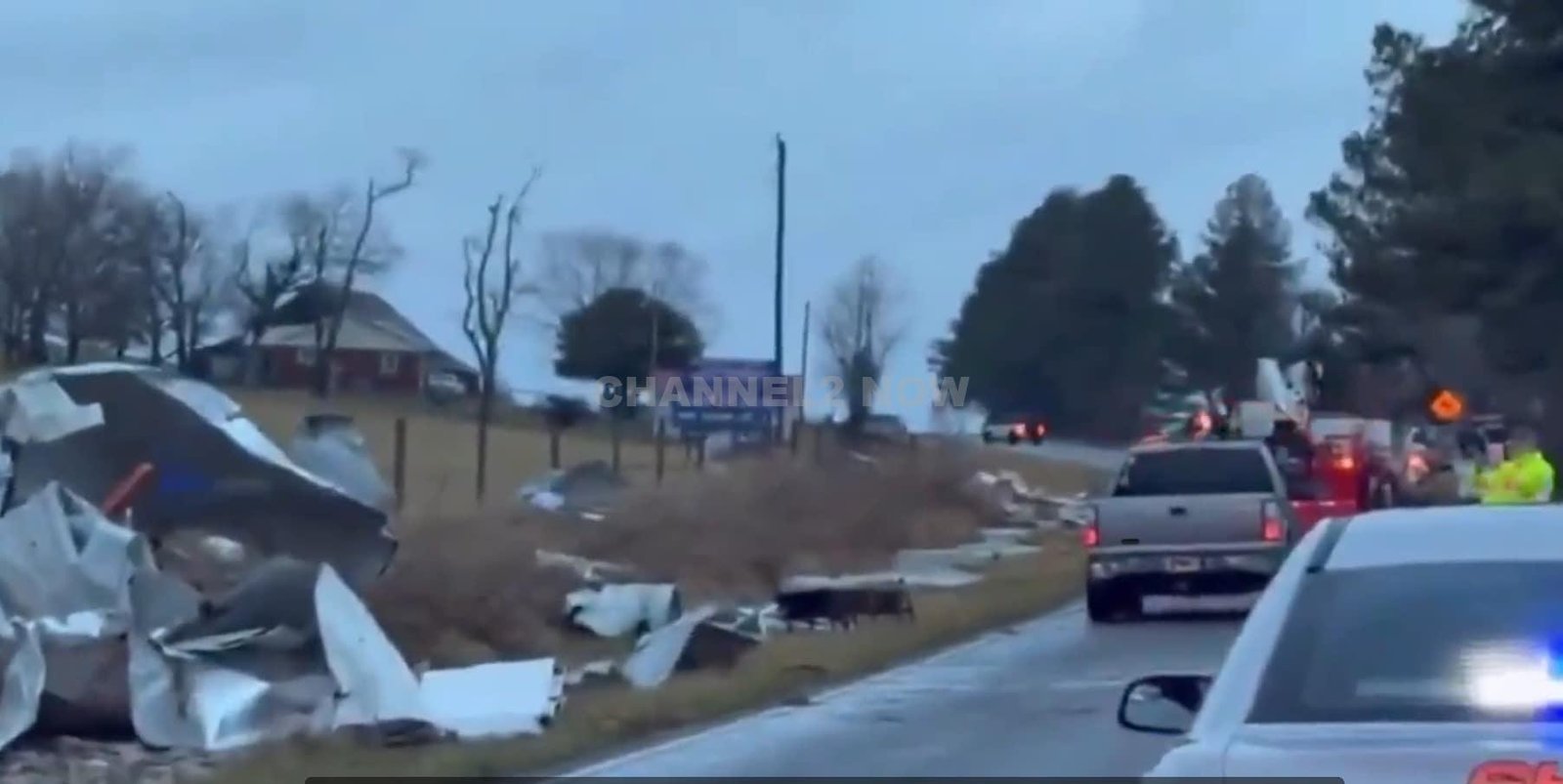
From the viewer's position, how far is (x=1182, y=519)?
29.2m

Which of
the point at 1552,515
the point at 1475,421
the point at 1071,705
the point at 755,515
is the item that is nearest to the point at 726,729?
the point at 1071,705

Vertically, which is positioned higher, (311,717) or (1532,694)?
(1532,694)

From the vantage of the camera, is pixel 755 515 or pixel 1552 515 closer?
pixel 1552 515

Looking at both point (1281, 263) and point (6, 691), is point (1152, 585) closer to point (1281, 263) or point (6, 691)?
point (6, 691)

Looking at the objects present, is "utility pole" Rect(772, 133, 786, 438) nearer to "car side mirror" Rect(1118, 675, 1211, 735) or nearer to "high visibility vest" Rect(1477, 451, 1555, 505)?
"high visibility vest" Rect(1477, 451, 1555, 505)

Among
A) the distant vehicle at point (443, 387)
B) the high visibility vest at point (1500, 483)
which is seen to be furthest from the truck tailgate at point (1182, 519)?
the distant vehicle at point (443, 387)

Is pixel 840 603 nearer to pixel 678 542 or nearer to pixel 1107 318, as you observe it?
pixel 678 542

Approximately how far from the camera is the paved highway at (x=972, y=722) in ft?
55.4

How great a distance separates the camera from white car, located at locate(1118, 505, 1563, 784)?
19.6 feet

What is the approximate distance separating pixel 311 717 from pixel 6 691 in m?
1.92

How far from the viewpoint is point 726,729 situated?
64.6ft

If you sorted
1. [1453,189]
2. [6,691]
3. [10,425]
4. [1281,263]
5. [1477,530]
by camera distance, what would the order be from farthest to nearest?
[1281,263] → [1453,189] → [10,425] → [6,691] → [1477,530]

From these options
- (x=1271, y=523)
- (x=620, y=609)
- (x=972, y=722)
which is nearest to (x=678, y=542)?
(x=620, y=609)

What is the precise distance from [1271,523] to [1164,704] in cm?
2134
